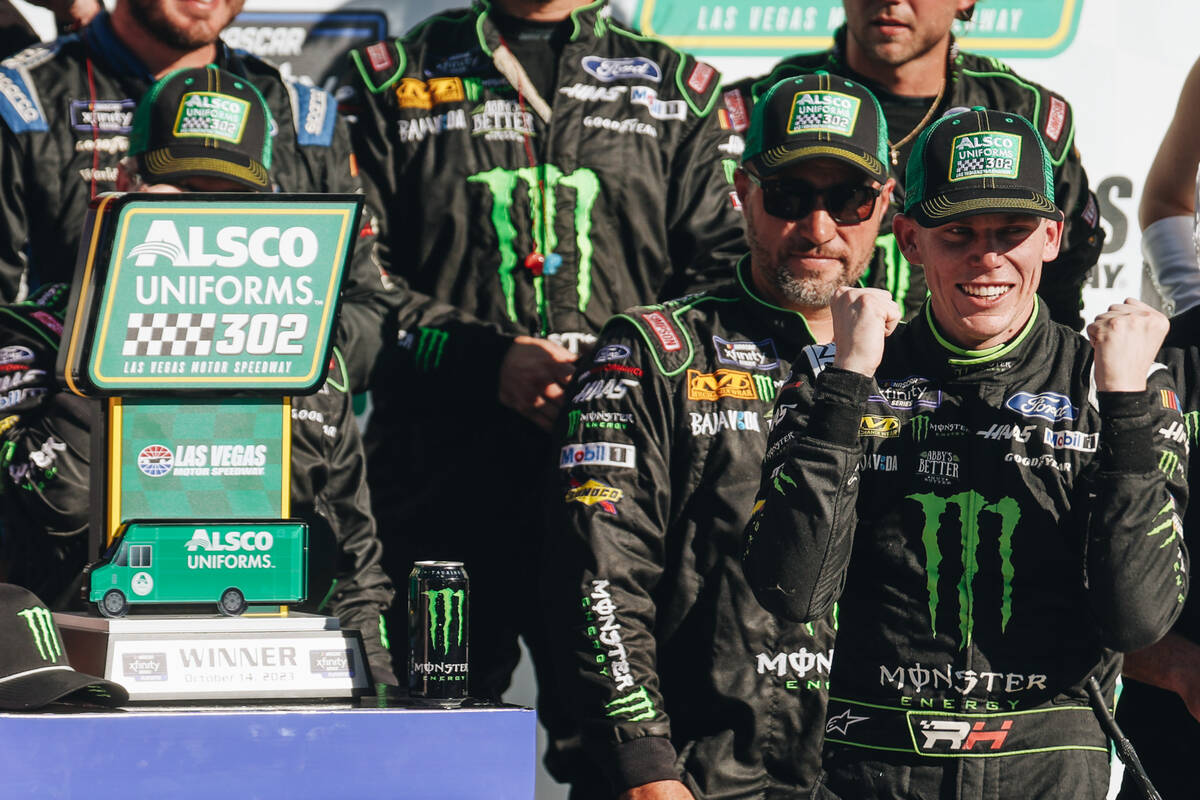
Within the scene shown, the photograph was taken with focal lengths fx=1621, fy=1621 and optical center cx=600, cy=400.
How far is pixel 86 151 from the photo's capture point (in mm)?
3891

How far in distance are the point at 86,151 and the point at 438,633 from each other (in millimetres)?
2143

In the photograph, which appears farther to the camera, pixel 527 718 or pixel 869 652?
pixel 869 652

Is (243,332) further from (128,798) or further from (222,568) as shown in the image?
(128,798)

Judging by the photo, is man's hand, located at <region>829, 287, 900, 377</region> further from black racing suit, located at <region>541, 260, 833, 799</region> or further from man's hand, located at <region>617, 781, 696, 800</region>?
man's hand, located at <region>617, 781, 696, 800</region>

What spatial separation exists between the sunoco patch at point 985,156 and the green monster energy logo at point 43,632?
5.65 ft

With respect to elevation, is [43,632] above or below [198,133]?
below

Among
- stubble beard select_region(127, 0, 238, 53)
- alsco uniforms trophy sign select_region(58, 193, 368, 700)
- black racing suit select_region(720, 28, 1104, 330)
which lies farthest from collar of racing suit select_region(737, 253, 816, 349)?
stubble beard select_region(127, 0, 238, 53)

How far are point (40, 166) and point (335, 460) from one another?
3.39ft

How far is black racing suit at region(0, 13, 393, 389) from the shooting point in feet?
12.5

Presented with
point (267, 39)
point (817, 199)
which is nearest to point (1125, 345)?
point (817, 199)

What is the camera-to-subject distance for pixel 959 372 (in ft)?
9.47

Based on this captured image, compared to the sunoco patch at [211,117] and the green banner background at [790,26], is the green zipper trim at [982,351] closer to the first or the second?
the sunoco patch at [211,117]

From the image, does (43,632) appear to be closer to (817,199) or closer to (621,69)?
(817,199)

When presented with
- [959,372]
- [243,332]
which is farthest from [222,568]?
[959,372]
